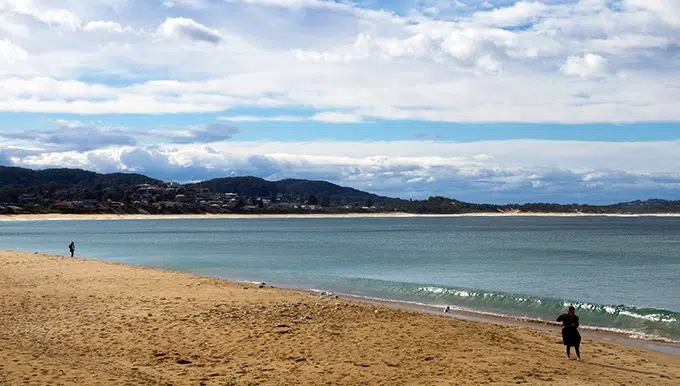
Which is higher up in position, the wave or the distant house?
the distant house

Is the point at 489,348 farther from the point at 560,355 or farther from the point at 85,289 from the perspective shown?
the point at 85,289

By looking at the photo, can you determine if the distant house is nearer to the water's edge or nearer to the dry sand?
the dry sand

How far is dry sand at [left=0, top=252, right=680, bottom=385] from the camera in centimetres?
A: 1208

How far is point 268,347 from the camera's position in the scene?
14492mm

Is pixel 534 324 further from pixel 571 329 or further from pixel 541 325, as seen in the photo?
pixel 571 329

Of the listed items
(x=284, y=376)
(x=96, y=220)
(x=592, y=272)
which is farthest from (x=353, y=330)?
(x=96, y=220)

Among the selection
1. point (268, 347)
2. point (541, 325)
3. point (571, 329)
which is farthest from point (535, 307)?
point (268, 347)

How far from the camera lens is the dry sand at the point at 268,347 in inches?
476

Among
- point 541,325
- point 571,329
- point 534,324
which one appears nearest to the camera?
point 571,329

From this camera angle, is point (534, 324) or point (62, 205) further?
point (62, 205)

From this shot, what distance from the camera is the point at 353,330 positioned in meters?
16.6

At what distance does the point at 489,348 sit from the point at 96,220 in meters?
191

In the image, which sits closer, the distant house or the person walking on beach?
the person walking on beach

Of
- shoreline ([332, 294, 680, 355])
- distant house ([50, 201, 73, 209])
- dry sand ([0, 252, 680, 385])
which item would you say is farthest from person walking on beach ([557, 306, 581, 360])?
distant house ([50, 201, 73, 209])
